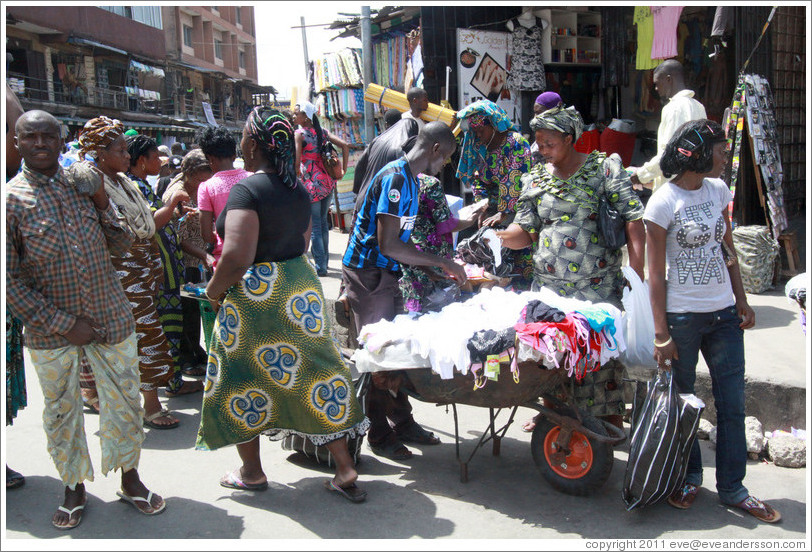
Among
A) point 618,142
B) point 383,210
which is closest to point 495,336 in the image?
point 383,210

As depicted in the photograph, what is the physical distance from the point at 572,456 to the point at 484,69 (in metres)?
7.02

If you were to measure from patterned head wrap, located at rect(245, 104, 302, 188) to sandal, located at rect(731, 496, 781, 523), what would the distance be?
281 cm

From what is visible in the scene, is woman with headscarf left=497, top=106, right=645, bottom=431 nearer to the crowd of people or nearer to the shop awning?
the crowd of people

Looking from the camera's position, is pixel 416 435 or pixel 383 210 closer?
pixel 383 210

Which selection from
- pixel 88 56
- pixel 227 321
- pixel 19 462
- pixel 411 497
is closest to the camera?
pixel 227 321

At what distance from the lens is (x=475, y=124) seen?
16.4ft

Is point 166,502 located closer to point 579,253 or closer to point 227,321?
point 227,321

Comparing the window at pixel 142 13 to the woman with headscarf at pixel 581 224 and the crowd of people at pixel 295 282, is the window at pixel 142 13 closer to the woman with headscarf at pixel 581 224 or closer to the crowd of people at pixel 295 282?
the crowd of people at pixel 295 282

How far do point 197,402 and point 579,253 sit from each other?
324cm

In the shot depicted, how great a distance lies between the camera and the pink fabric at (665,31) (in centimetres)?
801

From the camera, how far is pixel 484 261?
4504mm

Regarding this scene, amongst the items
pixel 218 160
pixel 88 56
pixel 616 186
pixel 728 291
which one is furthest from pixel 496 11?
pixel 88 56

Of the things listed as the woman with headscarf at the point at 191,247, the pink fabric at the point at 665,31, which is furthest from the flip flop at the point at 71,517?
the pink fabric at the point at 665,31

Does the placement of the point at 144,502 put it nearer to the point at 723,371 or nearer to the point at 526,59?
the point at 723,371
